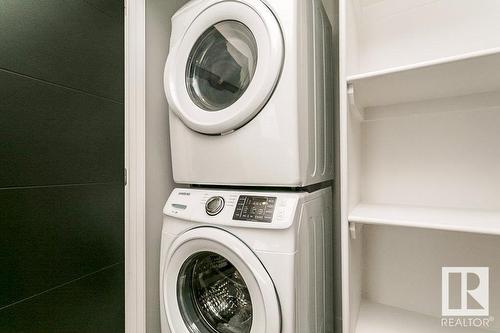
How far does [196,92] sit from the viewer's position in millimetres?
1292

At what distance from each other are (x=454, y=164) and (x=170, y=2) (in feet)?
5.58

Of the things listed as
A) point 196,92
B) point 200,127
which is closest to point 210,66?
point 196,92

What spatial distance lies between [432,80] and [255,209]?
2.69 ft

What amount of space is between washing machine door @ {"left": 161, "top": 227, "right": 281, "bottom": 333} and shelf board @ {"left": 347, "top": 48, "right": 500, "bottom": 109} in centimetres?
80

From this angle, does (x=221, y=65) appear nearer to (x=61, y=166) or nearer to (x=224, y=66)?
(x=224, y=66)

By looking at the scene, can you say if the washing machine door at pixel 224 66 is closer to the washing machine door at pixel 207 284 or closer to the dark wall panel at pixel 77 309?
the washing machine door at pixel 207 284

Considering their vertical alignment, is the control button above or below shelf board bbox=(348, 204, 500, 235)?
above

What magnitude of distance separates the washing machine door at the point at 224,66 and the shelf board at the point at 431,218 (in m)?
0.59

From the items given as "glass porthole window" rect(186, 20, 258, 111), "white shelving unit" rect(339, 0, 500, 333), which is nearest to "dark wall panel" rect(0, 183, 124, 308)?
"glass porthole window" rect(186, 20, 258, 111)

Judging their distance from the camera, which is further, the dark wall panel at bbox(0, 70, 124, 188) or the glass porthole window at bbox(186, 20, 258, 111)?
the glass porthole window at bbox(186, 20, 258, 111)

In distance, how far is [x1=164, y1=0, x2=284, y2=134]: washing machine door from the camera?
1.04 meters

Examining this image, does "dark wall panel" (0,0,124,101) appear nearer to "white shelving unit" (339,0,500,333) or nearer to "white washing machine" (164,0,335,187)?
"white washing machine" (164,0,335,187)

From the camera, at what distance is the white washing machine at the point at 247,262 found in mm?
948

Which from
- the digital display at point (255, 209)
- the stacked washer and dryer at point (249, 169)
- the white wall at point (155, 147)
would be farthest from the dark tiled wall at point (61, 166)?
the digital display at point (255, 209)
